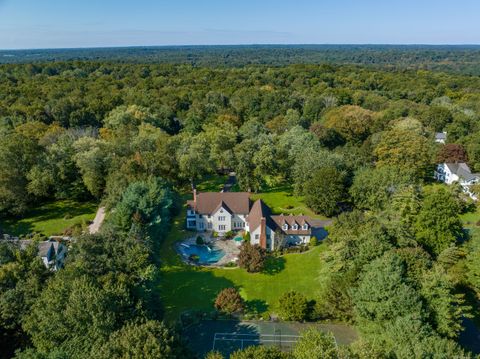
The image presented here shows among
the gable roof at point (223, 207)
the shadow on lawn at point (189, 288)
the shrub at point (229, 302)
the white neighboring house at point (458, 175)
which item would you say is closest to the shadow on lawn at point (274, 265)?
the shadow on lawn at point (189, 288)

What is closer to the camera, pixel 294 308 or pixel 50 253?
pixel 294 308

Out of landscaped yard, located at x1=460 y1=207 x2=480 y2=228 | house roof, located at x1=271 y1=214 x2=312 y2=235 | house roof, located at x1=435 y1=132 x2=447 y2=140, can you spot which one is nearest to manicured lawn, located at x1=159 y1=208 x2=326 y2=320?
house roof, located at x1=271 y1=214 x2=312 y2=235

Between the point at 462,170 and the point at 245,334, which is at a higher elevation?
the point at 462,170

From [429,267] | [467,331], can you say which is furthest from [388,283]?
[467,331]

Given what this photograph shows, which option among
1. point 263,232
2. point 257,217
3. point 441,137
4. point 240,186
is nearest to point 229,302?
point 263,232

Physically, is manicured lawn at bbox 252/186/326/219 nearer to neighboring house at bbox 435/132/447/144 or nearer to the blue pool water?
the blue pool water

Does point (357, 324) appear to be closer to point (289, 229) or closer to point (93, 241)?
point (289, 229)

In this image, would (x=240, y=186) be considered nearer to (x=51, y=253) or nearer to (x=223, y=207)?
(x=223, y=207)
